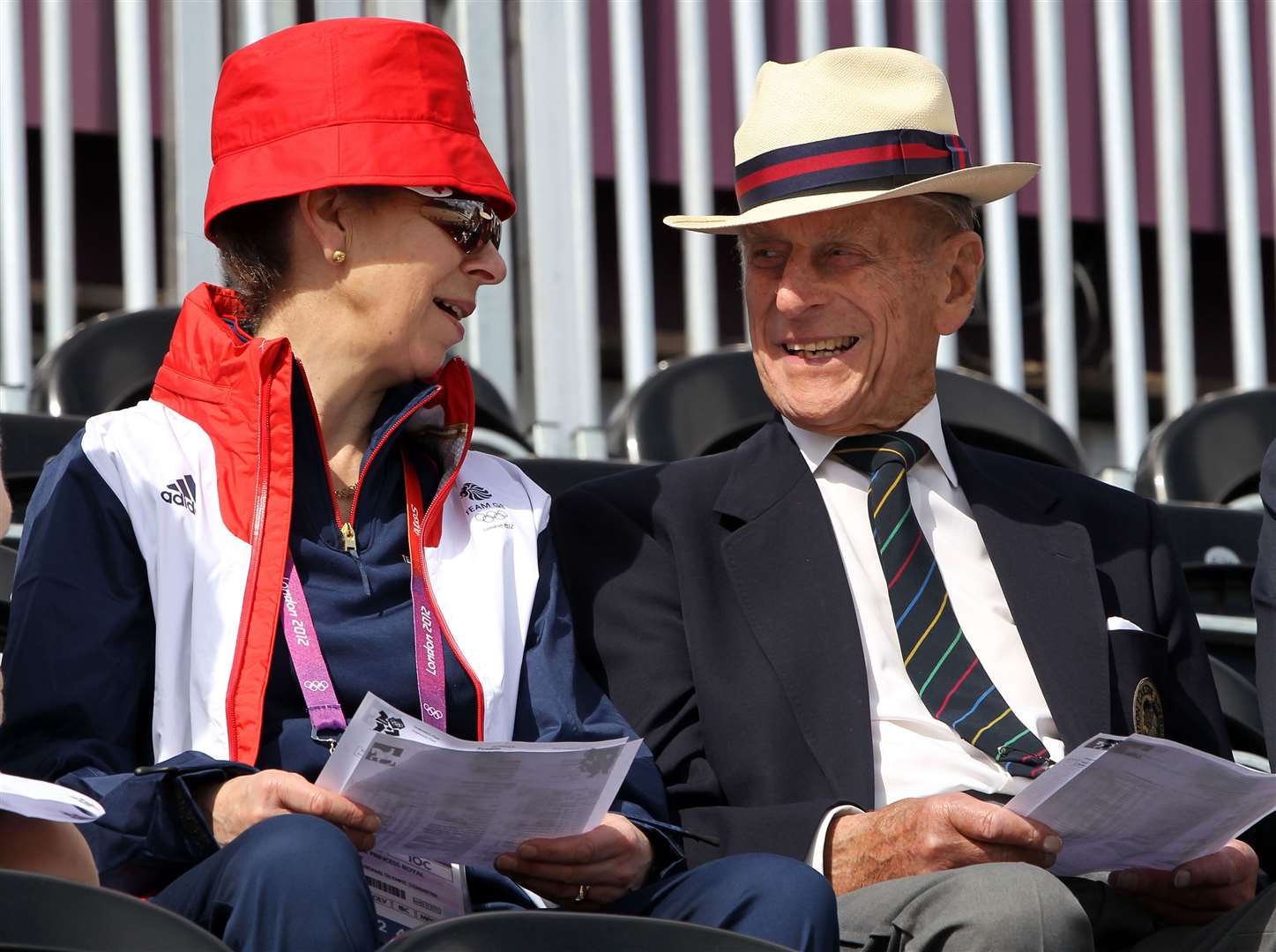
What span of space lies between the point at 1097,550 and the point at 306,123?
1.23 meters

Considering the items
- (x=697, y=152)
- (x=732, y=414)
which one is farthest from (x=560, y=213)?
(x=732, y=414)

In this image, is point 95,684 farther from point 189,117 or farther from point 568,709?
point 189,117

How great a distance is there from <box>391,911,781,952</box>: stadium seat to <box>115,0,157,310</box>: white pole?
10.9ft

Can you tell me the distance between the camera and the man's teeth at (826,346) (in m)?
2.90

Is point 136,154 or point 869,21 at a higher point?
point 869,21

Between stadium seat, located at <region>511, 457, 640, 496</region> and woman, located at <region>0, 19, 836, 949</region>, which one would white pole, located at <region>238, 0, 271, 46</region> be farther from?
woman, located at <region>0, 19, 836, 949</region>

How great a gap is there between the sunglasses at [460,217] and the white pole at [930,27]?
3.37 metres

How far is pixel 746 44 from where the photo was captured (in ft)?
18.2

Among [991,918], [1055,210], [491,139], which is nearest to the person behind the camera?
[991,918]

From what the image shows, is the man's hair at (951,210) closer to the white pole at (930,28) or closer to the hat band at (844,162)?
the hat band at (844,162)

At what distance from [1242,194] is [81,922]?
497 cm

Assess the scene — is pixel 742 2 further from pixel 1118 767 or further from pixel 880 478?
pixel 1118 767

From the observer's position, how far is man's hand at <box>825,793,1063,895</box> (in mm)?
2271

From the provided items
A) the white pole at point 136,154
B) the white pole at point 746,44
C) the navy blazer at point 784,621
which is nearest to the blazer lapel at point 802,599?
the navy blazer at point 784,621
